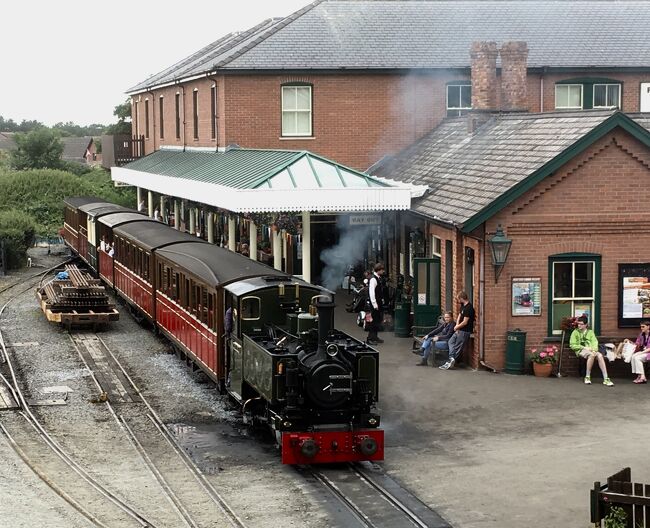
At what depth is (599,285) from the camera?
832 inches

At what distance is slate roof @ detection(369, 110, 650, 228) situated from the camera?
826 inches

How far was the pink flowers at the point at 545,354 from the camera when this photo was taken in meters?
20.7

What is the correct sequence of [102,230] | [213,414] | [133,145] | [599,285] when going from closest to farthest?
1. [213,414]
2. [599,285]
3. [102,230]
4. [133,145]

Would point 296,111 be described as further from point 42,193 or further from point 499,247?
point 42,193

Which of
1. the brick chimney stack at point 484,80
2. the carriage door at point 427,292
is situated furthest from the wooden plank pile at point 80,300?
the brick chimney stack at point 484,80

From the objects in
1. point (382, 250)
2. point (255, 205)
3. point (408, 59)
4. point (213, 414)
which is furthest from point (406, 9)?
point (213, 414)

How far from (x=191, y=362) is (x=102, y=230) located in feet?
44.3

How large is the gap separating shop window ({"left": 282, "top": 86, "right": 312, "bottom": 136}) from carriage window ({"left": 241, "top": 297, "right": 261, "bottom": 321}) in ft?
54.2

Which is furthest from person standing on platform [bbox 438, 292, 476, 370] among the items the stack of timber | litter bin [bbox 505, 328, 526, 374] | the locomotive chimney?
the stack of timber

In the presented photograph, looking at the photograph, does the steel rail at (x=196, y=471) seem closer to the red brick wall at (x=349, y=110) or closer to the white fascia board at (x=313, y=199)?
the white fascia board at (x=313, y=199)

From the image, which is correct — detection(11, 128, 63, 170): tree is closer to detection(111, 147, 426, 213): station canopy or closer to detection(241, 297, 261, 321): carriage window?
detection(111, 147, 426, 213): station canopy

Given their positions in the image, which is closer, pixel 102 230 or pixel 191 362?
pixel 191 362

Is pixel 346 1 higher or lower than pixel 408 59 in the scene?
higher

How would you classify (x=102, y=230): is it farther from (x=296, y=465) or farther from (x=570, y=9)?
(x=296, y=465)
